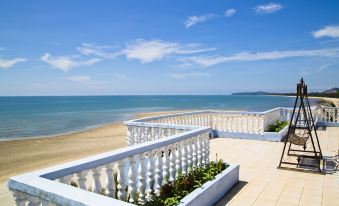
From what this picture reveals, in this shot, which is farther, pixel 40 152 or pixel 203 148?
pixel 40 152

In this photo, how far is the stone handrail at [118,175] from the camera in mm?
2225

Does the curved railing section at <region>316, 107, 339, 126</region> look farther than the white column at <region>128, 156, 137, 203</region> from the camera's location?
Yes

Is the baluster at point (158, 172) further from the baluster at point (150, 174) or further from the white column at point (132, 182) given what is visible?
the white column at point (132, 182)

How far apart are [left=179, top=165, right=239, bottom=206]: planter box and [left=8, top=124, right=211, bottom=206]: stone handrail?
52 centimetres

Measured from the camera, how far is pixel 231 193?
5.30m

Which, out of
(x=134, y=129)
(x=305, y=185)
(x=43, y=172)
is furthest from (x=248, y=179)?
(x=43, y=172)

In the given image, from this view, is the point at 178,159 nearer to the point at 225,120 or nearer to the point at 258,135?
the point at 258,135

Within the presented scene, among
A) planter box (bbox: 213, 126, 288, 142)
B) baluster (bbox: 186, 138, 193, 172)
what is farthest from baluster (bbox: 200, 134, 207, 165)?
planter box (bbox: 213, 126, 288, 142)

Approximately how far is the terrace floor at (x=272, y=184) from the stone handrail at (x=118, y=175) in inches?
42.1

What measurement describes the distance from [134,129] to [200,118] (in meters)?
4.91

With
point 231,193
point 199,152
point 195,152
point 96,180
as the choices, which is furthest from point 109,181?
point 231,193

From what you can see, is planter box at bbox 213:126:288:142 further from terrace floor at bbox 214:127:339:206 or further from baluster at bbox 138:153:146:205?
baluster at bbox 138:153:146:205

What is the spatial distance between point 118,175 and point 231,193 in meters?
2.70

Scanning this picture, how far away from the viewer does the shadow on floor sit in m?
4.88
